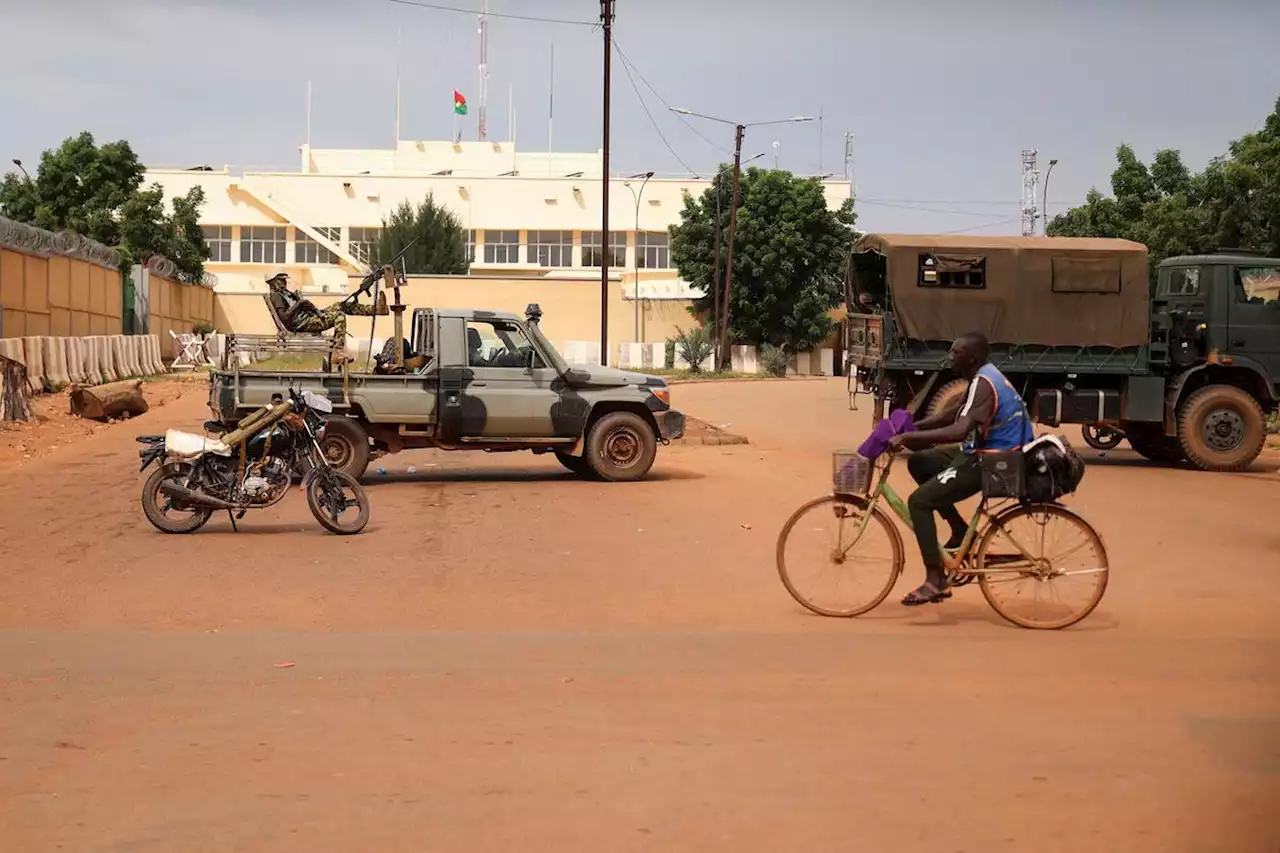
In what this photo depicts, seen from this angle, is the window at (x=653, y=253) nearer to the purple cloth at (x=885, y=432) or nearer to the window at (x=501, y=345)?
the window at (x=501, y=345)

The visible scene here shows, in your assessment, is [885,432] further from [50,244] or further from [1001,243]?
[50,244]

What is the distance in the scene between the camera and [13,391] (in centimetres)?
2416

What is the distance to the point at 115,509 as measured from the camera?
1423 centimetres

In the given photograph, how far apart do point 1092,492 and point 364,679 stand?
11.4 metres

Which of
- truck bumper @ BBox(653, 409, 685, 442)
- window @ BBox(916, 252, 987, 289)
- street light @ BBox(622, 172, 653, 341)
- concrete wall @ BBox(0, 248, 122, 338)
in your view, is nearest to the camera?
truck bumper @ BBox(653, 409, 685, 442)

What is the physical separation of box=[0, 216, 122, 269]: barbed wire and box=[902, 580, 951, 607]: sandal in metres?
26.4

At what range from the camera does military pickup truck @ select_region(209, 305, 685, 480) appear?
16.3m

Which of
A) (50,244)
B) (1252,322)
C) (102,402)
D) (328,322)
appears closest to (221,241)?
(50,244)

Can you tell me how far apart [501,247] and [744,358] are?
2558cm

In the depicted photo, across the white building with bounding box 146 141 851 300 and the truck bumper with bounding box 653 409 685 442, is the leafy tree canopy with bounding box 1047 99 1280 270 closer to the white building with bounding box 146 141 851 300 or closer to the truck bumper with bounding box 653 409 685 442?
the truck bumper with bounding box 653 409 685 442

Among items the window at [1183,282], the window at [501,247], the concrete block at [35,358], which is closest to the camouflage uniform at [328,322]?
the window at [1183,282]

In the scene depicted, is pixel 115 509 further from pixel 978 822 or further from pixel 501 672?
pixel 978 822

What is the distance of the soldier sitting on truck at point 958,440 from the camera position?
8.41 meters

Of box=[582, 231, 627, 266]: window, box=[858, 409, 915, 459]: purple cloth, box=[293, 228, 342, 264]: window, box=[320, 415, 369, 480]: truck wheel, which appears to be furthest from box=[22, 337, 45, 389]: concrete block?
box=[582, 231, 627, 266]: window
